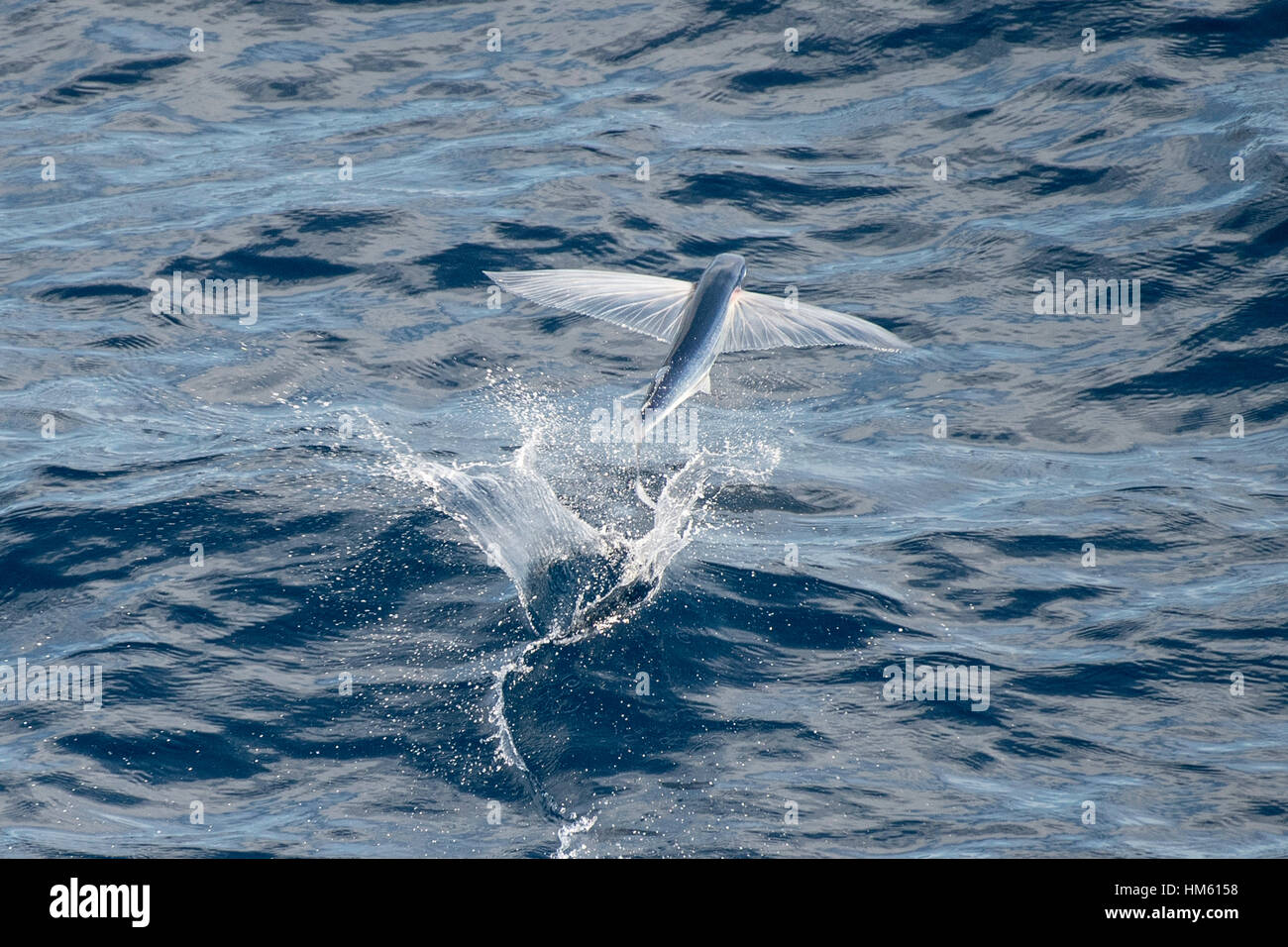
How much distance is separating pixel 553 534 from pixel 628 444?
2.16 m

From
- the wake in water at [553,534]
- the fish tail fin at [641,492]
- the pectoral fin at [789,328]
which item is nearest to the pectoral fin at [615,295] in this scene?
the pectoral fin at [789,328]

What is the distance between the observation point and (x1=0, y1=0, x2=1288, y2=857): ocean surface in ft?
31.8

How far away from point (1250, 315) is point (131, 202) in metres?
13.5

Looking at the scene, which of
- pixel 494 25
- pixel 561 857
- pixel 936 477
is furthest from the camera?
pixel 494 25

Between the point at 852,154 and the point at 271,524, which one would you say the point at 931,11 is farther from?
the point at 271,524

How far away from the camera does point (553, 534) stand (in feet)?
39.1

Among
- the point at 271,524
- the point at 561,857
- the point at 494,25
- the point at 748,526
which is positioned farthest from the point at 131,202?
the point at 561,857

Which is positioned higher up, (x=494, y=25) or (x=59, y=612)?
(x=494, y=25)

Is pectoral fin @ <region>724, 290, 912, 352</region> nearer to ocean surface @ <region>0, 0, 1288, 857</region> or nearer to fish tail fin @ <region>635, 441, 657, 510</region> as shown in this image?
ocean surface @ <region>0, 0, 1288, 857</region>

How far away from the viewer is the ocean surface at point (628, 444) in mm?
9680

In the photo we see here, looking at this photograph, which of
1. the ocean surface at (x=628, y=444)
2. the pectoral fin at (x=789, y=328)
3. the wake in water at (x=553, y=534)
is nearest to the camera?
the ocean surface at (x=628, y=444)

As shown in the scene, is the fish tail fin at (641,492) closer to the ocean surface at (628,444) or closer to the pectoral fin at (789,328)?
the ocean surface at (628,444)

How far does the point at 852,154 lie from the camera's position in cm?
1942

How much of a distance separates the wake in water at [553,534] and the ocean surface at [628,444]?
0.15 ft
